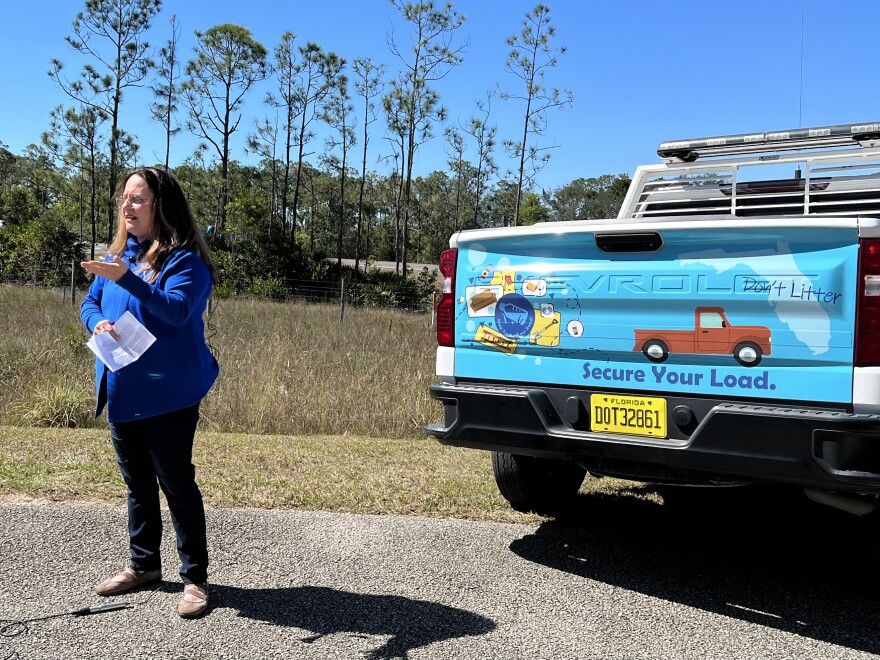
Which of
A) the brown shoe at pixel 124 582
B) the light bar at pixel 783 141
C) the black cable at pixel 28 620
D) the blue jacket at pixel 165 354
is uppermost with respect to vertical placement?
the light bar at pixel 783 141

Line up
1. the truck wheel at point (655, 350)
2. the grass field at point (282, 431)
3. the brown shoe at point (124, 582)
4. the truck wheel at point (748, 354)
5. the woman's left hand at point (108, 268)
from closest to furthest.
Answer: the woman's left hand at point (108, 268) → the truck wheel at point (748, 354) → the brown shoe at point (124, 582) → the truck wheel at point (655, 350) → the grass field at point (282, 431)

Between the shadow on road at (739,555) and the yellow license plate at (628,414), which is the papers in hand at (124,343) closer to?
the yellow license plate at (628,414)

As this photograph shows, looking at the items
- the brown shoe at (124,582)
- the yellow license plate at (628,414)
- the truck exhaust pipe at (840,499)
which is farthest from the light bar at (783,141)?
the brown shoe at (124,582)

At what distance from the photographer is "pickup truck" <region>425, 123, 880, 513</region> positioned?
10.1 feet

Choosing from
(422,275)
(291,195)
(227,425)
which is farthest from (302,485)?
(291,195)

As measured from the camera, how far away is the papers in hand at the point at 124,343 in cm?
305

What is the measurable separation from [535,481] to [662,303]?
65.4 inches

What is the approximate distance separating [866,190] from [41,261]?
106ft

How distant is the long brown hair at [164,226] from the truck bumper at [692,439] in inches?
57.4

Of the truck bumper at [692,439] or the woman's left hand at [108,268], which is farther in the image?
the truck bumper at [692,439]

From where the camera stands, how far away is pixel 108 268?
113 inches

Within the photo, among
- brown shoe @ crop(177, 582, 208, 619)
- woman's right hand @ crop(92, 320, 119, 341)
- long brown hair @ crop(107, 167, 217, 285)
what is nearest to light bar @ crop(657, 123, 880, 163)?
long brown hair @ crop(107, 167, 217, 285)

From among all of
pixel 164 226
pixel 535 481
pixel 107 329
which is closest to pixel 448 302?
pixel 535 481

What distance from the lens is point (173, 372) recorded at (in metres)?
3.19
